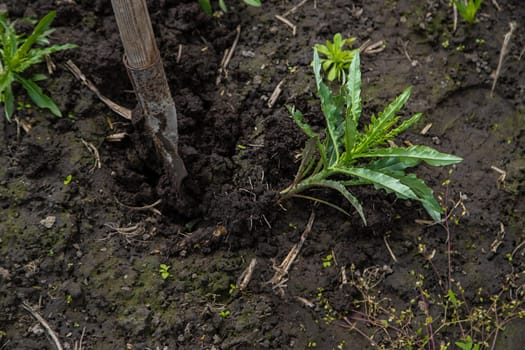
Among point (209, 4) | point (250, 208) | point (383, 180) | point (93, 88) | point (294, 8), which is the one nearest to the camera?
point (383, 180)

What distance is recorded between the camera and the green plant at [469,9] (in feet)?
9.93

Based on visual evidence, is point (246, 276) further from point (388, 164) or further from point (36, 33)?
point (36, 33)

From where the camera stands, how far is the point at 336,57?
288 cm

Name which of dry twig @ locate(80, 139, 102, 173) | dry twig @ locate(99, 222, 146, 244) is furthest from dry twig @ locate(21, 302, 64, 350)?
dry twig @ locate(80, 139, 102, 173)

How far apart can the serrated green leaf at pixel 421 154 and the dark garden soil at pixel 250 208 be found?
0.24 metres

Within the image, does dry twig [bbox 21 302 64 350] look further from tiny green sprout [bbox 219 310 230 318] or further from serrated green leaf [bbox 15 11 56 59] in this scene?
serrated green leaf [bbox 15 11 56 59]

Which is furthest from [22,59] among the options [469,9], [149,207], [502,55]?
[502,55]

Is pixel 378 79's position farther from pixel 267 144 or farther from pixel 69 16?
pixel 69 16

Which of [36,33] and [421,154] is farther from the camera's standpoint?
[36,33]

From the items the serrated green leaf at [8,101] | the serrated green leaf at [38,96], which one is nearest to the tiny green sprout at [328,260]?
the serrated green leaf at [38,96]

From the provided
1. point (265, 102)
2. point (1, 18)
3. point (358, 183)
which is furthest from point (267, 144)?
point (1, 18)

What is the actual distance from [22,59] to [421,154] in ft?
6.23

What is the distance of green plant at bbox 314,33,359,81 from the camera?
2.87m

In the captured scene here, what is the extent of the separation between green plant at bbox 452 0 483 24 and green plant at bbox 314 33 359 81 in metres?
0.67
